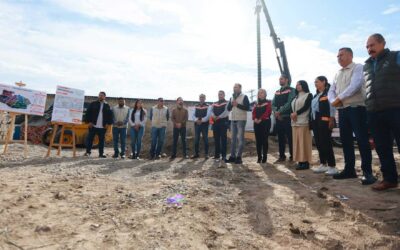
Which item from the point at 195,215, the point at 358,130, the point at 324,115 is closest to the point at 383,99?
the point at 358,130

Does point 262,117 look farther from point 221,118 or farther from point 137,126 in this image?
point 137,126

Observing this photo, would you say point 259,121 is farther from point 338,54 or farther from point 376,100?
point 376,100

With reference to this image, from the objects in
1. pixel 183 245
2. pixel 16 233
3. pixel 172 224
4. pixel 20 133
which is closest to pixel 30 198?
pixel 16 233

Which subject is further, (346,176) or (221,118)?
(221,118)

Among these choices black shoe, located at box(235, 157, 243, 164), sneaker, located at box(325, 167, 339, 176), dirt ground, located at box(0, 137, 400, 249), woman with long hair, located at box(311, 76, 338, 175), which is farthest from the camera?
black shoe, located at box(235, 157, 243, 164)

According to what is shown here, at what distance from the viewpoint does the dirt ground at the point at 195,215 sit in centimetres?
260

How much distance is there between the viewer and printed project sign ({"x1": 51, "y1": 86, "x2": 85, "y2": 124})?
25.9 ft

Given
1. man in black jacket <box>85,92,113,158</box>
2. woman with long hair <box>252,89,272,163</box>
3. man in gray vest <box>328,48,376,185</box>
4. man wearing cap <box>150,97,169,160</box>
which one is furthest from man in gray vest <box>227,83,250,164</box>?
man in black jacket <box>85,92,113,158</box>

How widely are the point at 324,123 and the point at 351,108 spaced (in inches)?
33.4

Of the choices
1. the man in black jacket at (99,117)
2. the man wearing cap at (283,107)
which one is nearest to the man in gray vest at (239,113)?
the man wearing cap at (283,107)

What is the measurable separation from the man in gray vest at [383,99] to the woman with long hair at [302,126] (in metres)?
1.66

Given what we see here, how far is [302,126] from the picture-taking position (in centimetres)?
558

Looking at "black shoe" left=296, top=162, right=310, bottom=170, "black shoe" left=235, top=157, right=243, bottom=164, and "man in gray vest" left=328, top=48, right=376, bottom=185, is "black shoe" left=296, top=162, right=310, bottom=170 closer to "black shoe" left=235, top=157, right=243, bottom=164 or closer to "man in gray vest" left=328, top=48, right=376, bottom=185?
"man in gray vest" left=328, top=48, right=376, bottom=185

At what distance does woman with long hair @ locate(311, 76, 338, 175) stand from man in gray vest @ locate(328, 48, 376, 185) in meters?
0.47
